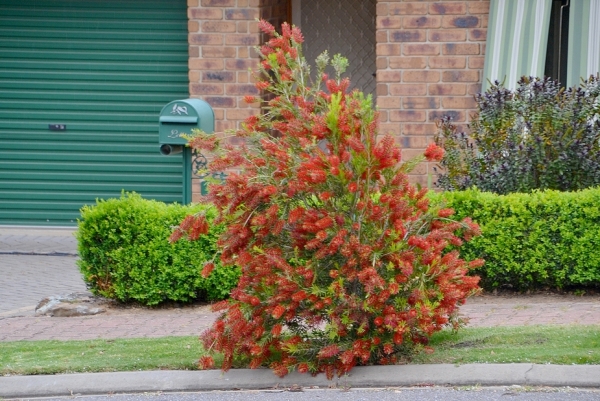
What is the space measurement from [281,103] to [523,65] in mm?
5569

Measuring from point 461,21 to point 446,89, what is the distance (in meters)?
0.79

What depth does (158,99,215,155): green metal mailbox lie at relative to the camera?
9727 mm

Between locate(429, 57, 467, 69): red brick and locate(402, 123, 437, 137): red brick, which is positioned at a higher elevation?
locate(429, 57, 467, 69): red brick

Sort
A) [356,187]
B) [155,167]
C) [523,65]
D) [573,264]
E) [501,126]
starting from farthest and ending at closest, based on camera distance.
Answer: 1. [155,167]
2. [523,65]
3. [501,126]
4. [573,264]
5. [356,187]

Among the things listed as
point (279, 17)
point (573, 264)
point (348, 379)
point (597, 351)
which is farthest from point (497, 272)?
point (279, 17)

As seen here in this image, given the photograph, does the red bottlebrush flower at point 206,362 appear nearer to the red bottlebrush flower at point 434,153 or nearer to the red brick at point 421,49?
the red bottlebrush flower at point 434,153

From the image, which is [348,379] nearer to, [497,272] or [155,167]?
[497,272]

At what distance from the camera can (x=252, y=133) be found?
678cm

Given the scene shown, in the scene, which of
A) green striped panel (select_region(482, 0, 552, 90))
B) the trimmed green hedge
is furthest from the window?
the trimmed green hedge

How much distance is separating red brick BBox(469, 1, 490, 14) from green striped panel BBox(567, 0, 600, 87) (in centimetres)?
93

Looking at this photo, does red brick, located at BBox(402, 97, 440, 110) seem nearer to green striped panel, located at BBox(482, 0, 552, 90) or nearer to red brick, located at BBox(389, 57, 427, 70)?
red brick, located at BBox(389, 57, 427, 70)

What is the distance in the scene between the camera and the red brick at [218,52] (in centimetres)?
1247

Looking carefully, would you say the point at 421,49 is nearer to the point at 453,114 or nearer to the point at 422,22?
the point at 422,22

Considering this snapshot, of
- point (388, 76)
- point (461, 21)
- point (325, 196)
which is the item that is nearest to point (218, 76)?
point (388, 76)
